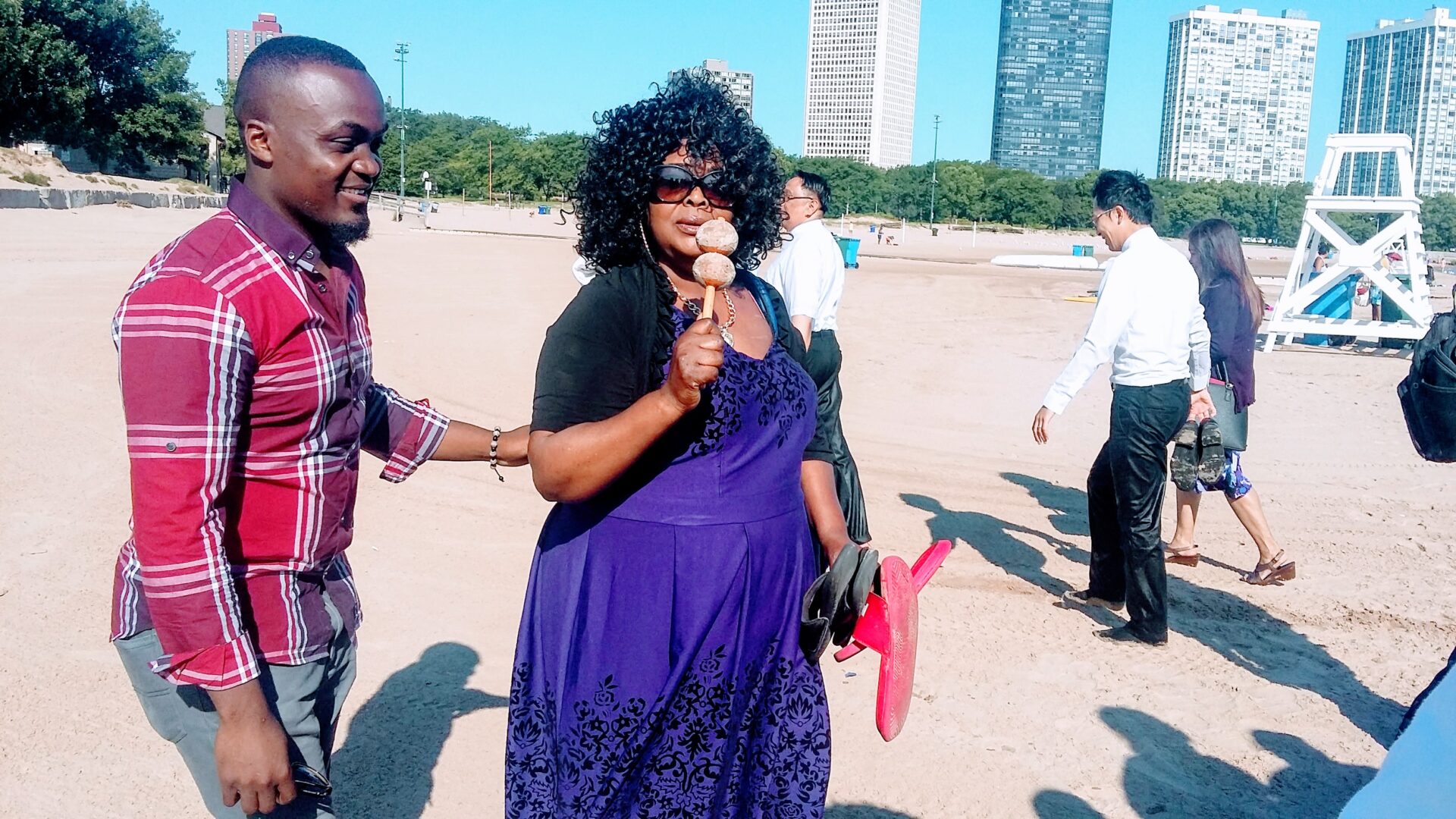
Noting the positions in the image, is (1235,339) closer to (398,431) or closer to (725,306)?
(725,306)

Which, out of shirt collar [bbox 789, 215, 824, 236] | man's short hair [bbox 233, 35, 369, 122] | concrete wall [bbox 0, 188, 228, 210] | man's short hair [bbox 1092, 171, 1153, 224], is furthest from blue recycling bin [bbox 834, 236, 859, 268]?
man's short hair [bbox 233, 35, 369, 122]

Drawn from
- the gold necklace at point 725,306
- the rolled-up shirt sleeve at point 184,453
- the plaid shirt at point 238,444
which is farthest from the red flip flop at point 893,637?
the rolled-up shirt sleeve at point 184,453

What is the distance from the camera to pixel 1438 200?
8331cm

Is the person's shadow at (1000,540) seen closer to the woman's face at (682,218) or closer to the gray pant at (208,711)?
the woman's face at (682,218)

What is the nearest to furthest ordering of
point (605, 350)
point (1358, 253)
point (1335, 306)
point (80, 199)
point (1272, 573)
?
point (605, 350) → point (1272, 573) → point (1358, 253) → point (1335, 306) → point (80, 199)

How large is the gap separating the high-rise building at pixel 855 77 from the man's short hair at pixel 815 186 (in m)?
176

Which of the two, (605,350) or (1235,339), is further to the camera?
(1235,339)

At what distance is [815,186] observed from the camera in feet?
21.3

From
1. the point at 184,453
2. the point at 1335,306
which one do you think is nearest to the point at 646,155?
the point at 184,453

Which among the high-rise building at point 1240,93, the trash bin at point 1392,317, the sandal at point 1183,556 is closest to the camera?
the sandal at point 1183,556

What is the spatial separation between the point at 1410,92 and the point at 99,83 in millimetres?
136086

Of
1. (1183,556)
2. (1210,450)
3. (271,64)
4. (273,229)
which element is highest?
(271,64)

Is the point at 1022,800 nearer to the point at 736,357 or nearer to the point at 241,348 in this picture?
the point at 736,357

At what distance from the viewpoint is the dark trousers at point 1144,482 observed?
203 inches
